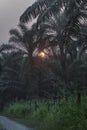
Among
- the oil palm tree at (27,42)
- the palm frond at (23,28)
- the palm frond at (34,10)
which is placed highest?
the palm frond at (23,28)

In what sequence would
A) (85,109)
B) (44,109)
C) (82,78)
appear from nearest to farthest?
(85,109), (44,109), (82,78)

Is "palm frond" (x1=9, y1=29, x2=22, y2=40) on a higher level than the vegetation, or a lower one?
higher

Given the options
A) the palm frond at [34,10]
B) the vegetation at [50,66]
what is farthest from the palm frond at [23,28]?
the palm frond at [34,10]

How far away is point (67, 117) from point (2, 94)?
36547mm

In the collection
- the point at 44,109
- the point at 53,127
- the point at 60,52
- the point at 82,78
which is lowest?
the point at 53,127

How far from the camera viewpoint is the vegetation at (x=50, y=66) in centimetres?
1892

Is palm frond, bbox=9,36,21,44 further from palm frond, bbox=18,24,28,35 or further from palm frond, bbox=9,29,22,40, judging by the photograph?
palm frond, bbox=18,24,28,35

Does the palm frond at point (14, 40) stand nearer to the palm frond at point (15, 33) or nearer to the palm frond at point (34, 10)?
the palm frond at point (15, 33)

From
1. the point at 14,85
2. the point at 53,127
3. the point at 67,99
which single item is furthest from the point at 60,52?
the point at 14,85

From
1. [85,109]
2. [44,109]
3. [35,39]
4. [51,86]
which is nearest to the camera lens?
[85,109]

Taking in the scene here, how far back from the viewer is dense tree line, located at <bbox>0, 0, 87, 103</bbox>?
18891mm

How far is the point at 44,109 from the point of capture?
2942cm

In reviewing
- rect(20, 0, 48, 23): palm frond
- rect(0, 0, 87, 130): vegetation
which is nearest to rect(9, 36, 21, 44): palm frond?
rect(0, 0, 87, 130): vegetation

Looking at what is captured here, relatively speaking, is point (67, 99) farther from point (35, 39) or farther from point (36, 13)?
point (35, 39)
